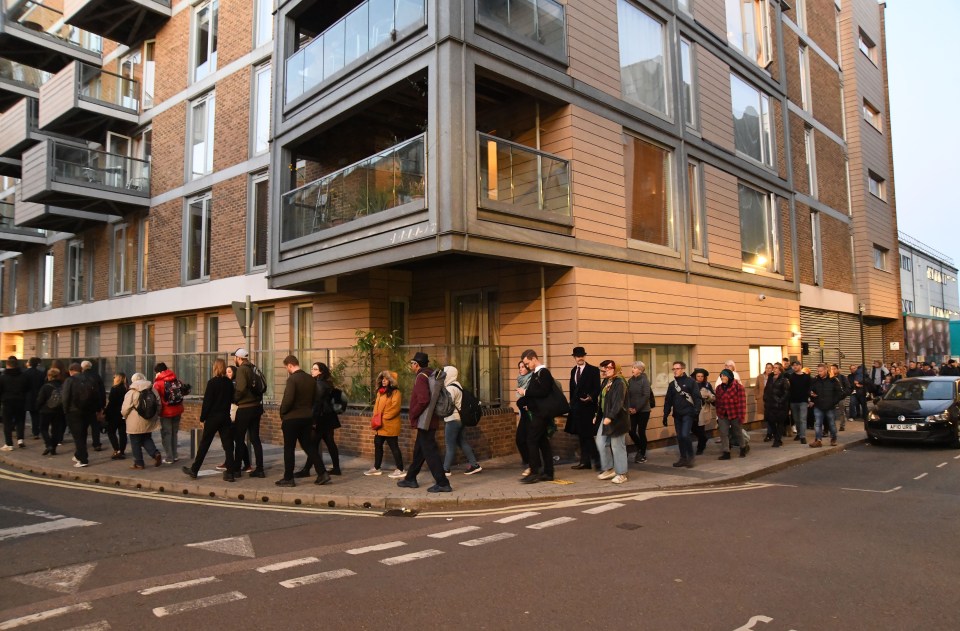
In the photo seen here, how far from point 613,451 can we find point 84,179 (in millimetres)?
17862

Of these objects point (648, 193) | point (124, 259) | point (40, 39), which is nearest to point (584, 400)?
point (648, 193)

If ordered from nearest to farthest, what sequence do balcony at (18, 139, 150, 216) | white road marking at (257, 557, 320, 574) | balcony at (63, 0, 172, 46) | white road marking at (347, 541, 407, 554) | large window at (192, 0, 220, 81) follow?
1. white road marking at (257, 557, 320, 574)
2. white road marking at (347, 541, 407, 554)
3. large window at (192, 0, 220, 81)
4. balcony at (18, 139, 150, 216)
5. balcony at (63, 0, 172, 46)

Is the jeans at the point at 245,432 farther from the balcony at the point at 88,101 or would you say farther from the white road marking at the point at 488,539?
the balcony at the point at 88,101

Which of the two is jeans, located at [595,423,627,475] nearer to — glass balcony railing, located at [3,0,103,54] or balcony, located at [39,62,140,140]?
balcony, located at [39,62,140,140]

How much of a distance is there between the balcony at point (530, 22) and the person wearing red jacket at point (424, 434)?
5823 mm

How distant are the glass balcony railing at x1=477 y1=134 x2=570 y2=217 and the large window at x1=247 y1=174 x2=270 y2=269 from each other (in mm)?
8164

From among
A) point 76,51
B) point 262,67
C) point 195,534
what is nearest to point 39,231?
point 76,51

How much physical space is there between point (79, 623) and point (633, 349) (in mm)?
10237

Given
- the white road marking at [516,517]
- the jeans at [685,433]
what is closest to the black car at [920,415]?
the jeans at [685,433]

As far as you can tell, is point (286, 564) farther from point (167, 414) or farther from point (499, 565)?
point (167, 414)

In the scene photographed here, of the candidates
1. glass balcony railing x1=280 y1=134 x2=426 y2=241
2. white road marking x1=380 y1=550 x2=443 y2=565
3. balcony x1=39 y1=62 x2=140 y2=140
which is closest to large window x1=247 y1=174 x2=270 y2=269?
glass balcony railing x1=280 y1=134 x2=426 y2=241

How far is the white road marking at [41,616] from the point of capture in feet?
13.6

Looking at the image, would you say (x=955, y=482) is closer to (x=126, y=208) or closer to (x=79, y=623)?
(x=79, y=623)

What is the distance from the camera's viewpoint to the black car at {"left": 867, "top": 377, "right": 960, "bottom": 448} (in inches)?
501
